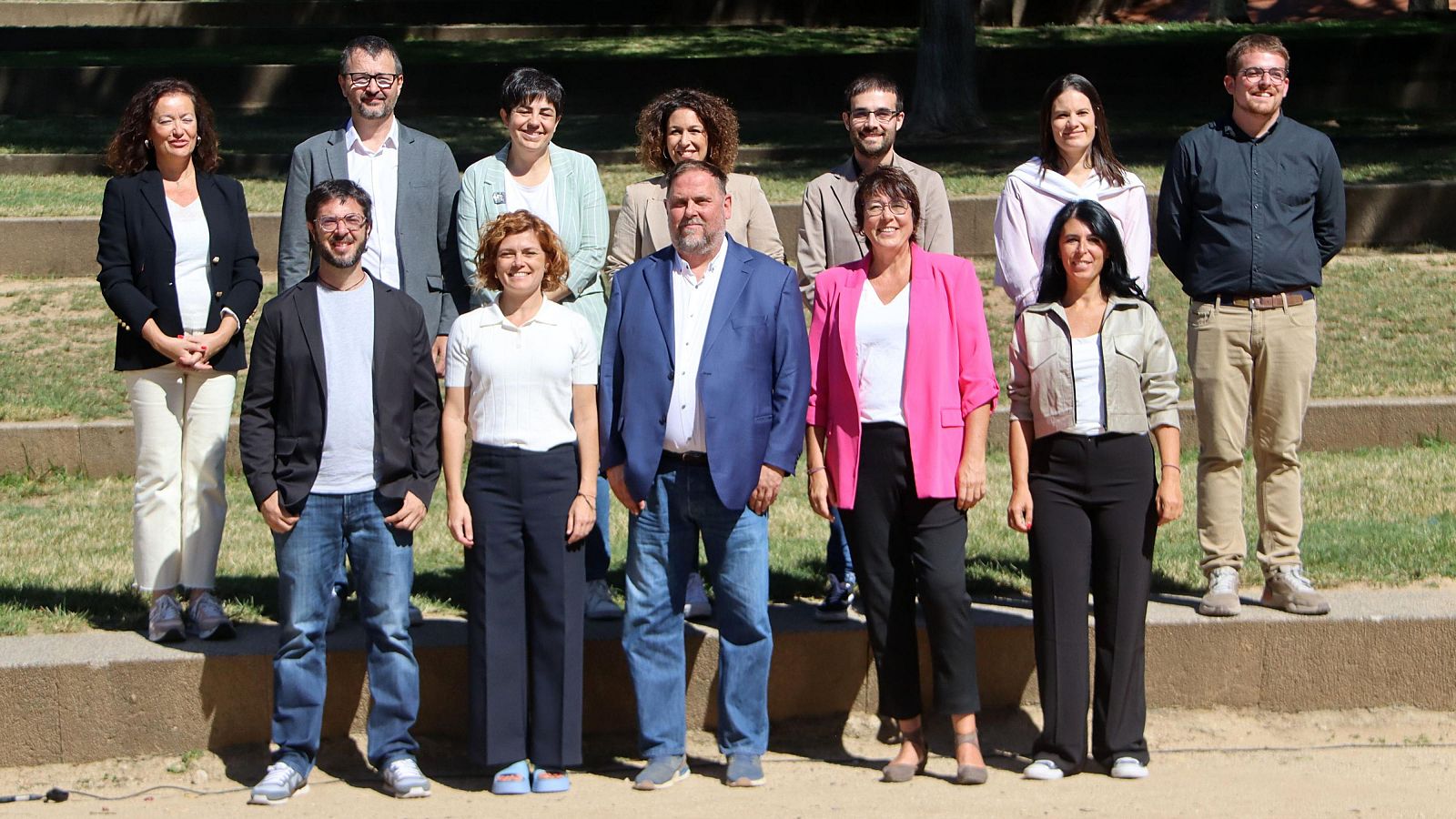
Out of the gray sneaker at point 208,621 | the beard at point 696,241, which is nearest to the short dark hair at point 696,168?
the beard at point 696,241

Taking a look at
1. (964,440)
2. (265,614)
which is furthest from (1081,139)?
(265,614)

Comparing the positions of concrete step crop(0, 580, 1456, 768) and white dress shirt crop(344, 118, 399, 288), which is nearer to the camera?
concrete step crop(0, 580, 1456, 768)

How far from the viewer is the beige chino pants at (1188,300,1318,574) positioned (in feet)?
20.1

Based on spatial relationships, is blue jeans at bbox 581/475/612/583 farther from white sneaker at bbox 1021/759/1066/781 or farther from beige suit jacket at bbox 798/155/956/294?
white sneaker at bbox 1021/759/1066/781

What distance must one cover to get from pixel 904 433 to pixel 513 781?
173cm

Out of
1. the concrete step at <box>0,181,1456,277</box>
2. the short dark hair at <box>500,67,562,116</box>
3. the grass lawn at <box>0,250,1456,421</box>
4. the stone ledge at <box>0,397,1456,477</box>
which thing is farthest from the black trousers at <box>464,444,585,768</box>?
the concrete step at <box>0,181,1456,277</box>

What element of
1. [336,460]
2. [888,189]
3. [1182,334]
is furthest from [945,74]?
[336,460]

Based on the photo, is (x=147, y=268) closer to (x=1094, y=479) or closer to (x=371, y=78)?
(x=371, y=78)

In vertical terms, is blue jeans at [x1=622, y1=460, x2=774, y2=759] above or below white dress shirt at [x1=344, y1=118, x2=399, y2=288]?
below

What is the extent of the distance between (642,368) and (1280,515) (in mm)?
2627

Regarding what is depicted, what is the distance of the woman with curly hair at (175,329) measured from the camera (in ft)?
19.4

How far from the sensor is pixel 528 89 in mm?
5898

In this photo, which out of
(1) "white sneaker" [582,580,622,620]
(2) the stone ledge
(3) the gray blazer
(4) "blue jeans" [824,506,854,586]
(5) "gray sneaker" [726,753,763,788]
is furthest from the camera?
(2) the stone ledge

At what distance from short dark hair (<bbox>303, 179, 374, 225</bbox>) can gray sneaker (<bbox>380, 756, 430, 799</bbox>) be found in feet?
5.96
